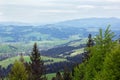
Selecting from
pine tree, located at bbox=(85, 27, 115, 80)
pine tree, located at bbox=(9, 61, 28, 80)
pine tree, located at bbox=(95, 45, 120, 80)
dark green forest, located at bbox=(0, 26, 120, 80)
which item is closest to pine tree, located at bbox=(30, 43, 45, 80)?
dark green forest, located at bbox=(0, 26, 120, 80)

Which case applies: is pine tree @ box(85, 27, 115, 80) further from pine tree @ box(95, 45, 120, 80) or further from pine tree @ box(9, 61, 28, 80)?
pine tree @ box(9, 61, 28, 80)

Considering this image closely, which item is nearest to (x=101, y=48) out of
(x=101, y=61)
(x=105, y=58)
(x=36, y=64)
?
(x=101, y=61)

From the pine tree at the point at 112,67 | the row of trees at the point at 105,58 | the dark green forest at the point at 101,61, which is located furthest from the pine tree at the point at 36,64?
the pine tree at the point at 112,67

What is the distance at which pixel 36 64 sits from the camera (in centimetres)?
5728

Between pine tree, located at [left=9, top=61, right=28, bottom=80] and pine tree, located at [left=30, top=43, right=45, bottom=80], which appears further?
pine tree, located at [left=30, top=43, right=45, bottom=80]

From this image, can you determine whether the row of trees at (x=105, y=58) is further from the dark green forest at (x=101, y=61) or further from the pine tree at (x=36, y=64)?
the pine tree at (x=36, y=64)

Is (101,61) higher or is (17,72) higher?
(101,61)

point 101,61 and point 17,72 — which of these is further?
point 17,72

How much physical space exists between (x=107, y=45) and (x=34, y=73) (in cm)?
2480

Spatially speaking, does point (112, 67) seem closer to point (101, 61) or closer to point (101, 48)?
point (101, 48)

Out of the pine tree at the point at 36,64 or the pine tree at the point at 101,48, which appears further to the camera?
the pine tree at the point at 36,64

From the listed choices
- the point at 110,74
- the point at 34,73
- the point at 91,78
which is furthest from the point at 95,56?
the point at 34,73

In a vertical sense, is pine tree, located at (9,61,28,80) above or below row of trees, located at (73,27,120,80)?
below

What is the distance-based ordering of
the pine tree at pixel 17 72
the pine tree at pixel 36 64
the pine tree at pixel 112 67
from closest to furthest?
the pine tree at pixel 112 67, the pine tree at pixel 17 72, the pine tree at pixel 36 64
